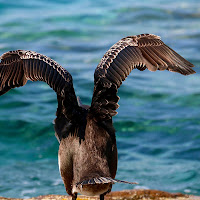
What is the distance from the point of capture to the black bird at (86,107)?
16.6 ft

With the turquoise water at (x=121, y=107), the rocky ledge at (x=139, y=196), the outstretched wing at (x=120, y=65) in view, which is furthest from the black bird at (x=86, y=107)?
the turquoise water at (x=121, y=107)

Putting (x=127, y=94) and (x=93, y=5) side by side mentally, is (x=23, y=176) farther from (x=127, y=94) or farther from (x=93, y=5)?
(x=93, y=5)

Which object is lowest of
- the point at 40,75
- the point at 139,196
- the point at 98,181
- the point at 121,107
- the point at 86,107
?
the point at 139,196

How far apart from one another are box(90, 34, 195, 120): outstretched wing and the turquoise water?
3788 millimetres

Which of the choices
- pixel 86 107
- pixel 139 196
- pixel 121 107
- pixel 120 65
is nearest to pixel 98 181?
pixel 86 107

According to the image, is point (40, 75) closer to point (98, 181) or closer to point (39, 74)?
point (39, 74)

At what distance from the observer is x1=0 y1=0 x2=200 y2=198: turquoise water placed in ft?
31.6

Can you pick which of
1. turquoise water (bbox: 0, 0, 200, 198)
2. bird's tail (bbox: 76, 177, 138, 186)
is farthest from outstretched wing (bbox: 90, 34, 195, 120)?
turquoise water (bbox: 0, 0, 200, 198)

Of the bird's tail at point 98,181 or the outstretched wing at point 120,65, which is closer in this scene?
the bird's tail at point 98,181

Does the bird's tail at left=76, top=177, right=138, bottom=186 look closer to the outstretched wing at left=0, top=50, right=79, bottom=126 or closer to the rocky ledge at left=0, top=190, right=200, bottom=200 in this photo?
the outstretched wing at left=0, top=50, right=79, bottom=126

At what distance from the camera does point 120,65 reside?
16.9 feet

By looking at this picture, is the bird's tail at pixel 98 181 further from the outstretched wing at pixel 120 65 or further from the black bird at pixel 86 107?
the outstretched wing at pixel 120 65

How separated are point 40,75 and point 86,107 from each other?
Answer: 619 millimetres

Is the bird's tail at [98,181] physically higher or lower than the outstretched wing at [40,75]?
lower
